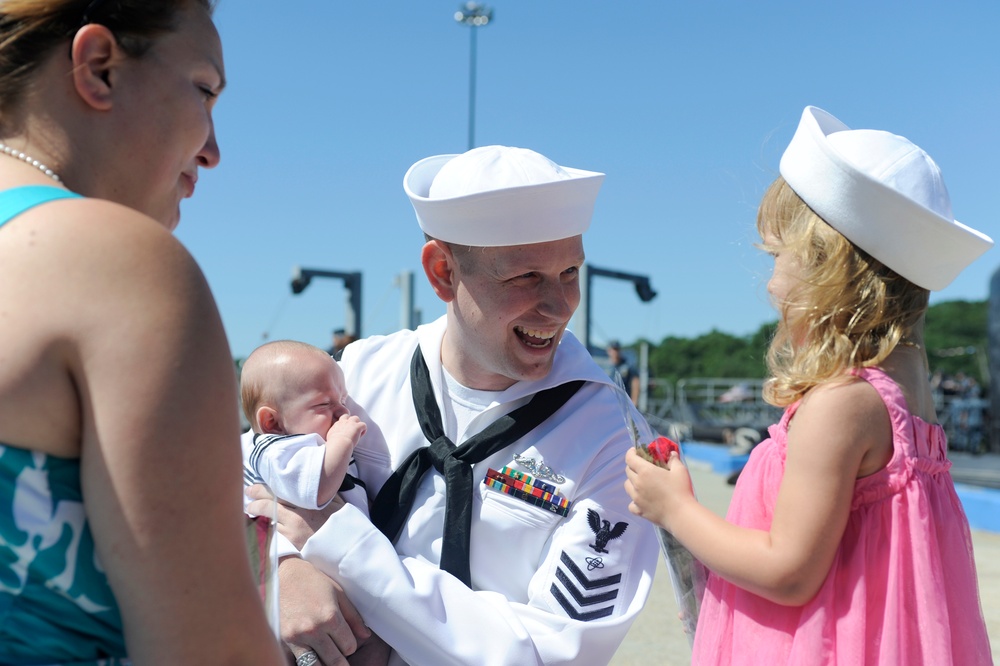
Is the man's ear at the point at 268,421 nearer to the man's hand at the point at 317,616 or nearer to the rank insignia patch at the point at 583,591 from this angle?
the man's hand at the point at 317,616

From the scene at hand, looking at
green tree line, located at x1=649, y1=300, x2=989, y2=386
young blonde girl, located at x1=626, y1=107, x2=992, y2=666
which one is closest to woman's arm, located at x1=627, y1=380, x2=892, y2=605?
young blonde girl, located at x1=626, y1=107, x2=992, y2=666

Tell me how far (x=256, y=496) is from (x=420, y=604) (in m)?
0.47

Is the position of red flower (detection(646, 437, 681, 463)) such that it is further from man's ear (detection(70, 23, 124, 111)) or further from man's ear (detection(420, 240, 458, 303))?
man's ear (detection(70, 23, 124, 111))

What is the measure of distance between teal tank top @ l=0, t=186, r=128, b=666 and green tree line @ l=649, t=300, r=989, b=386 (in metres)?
56.5

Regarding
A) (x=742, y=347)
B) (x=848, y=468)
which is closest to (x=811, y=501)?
(x=848, y=468)

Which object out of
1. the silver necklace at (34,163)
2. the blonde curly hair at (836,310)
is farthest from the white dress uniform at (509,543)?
the silver necklace at (34,163)

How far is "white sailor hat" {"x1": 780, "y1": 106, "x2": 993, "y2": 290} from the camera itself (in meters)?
1.92

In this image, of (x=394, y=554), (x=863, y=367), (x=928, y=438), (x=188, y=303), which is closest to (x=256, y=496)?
(x=394, y=554)

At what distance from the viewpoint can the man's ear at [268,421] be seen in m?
2.55

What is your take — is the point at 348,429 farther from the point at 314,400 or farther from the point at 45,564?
the point at 45,564

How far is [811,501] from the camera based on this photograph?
71.1 inches

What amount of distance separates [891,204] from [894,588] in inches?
31.7

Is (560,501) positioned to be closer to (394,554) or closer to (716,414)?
(394,554)

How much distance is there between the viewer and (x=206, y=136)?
1228mm
